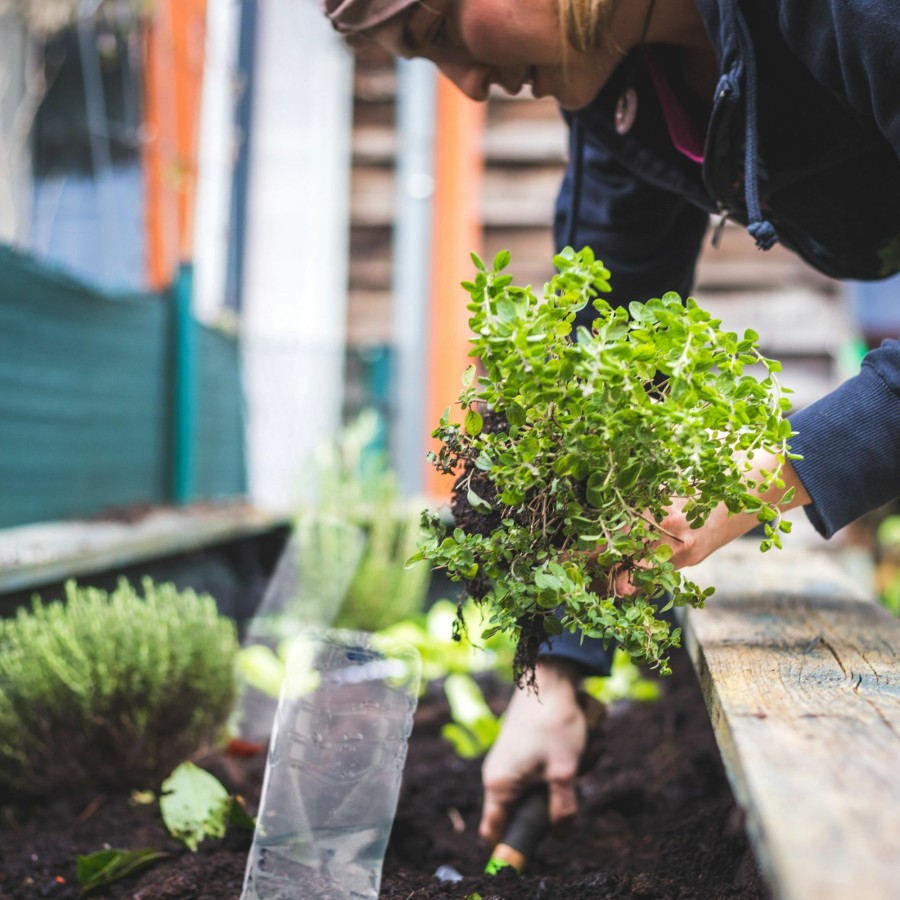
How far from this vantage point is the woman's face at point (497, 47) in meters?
1.32

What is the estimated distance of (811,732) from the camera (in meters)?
0.79

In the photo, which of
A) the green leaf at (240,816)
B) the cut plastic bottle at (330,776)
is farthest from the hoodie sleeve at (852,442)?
the green leaf at (240,816)

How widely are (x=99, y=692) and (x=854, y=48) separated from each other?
1.60m

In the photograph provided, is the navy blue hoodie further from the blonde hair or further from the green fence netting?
the green fence netting

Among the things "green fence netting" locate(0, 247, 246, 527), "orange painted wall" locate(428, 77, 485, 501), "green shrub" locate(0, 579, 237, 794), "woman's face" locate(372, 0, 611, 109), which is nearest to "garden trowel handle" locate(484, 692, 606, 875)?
"green shrub" locate(0, 579, 237, 794)

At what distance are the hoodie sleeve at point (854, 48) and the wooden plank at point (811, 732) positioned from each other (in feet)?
2.10

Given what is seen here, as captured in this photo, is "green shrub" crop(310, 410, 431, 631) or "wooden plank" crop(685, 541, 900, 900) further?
"green shrub" crop(310, 410, 431, 631)

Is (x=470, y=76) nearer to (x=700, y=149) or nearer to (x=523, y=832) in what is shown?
(x=700, y=149)

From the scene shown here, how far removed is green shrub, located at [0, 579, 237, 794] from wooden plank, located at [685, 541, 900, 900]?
3.27 feet

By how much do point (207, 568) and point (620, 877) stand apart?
2.38 metres

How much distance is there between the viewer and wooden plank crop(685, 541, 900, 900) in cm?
Result: 55

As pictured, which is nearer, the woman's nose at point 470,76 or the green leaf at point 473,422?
the green leaf at point 473,422

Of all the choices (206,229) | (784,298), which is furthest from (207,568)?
(784,298)

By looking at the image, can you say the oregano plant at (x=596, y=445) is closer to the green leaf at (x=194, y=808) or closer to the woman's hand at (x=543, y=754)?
the woman's hand at (x=543, y=754)
